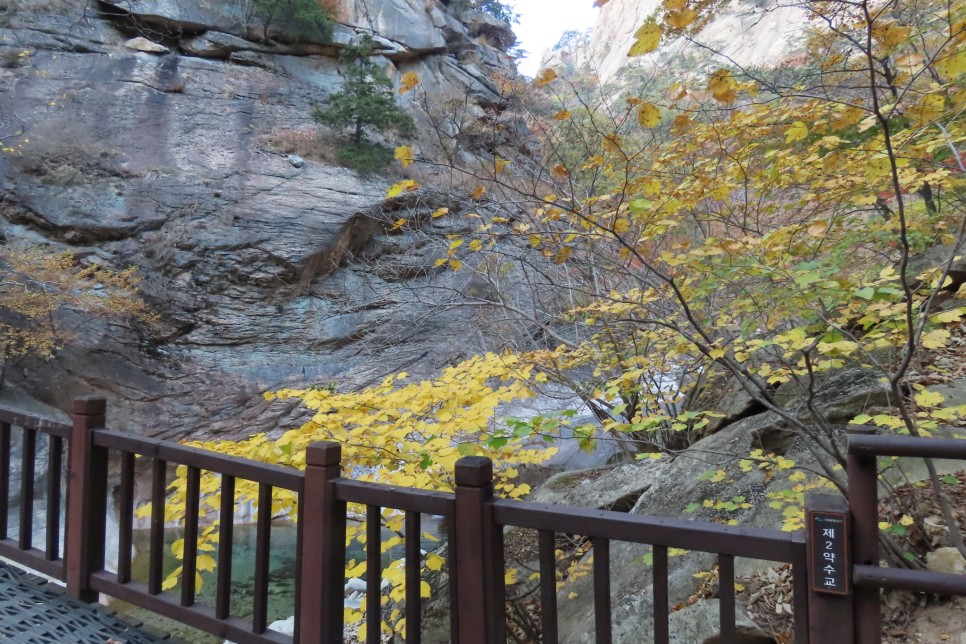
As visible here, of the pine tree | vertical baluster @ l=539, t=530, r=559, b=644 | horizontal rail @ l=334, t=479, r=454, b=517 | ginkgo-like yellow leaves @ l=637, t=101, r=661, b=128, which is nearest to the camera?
vertical baluster @ l=539, t=530, r=559, b=644

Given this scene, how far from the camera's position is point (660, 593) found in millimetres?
1571

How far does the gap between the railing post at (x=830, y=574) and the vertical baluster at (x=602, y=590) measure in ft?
1.76

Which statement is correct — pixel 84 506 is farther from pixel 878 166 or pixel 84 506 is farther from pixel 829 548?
pixel 878 166

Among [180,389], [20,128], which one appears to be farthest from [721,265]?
[20,128]

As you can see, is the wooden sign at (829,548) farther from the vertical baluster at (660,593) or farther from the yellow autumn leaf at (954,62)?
the yellow autumn leaf at (954,62)

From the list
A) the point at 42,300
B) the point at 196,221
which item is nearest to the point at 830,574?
the point at 42,300

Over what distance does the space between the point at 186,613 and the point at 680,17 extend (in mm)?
3215

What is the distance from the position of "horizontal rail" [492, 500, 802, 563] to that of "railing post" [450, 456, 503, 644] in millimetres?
A: 64

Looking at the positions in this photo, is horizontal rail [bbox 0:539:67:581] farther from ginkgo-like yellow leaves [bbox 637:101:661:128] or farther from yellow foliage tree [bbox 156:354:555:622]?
ginkgo-like yellow leaves [bbox 637:101:661:128]

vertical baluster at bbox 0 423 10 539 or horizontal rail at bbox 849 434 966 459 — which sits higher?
horizontal rail at bbox 849 434 966 459

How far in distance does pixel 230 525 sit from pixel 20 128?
16056 millimetres

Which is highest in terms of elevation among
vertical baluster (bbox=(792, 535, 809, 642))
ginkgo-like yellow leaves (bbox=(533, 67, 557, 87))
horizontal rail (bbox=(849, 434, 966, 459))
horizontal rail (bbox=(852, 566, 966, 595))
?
ginkgo-like yellow leaves (bbox=(533, 67, 557, 87))

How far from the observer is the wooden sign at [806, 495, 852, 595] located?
4.43ft

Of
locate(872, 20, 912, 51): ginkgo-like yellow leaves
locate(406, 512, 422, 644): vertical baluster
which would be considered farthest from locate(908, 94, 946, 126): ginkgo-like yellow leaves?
locate(406, 512, 422, 644): vertical baluster
